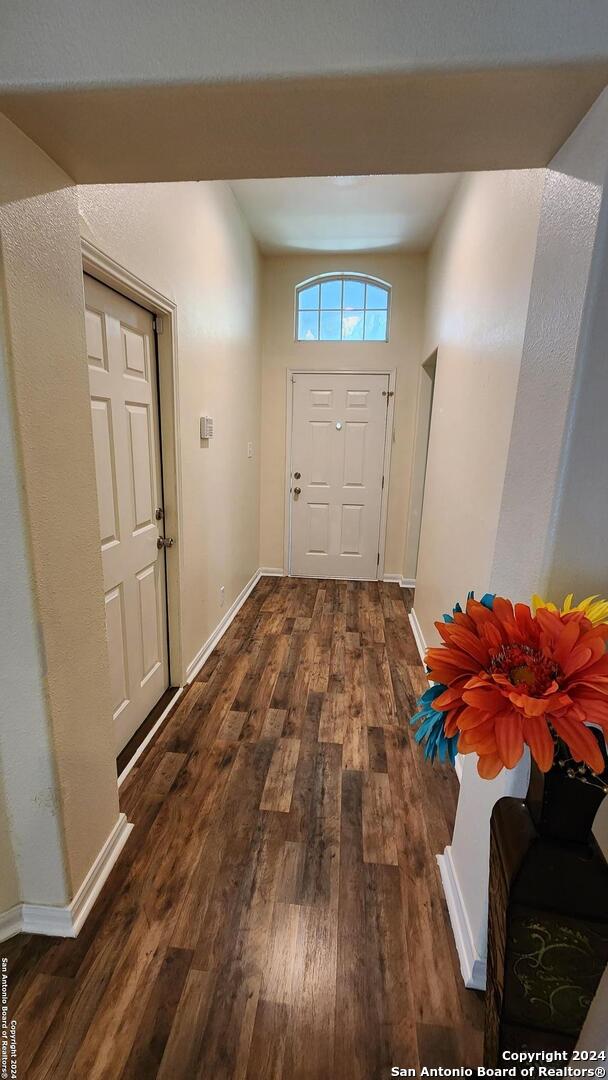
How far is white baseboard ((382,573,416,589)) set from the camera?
4367 mm

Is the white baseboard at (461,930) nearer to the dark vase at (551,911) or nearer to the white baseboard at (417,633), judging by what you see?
the dark vase at (551,911)

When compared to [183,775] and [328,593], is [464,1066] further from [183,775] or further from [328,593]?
[328,593]

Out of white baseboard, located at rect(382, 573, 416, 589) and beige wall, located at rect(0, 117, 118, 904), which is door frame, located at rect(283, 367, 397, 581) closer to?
white baseboard, located at rect(382, 573, 416, 589)

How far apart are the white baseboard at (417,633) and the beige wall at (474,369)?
95mm

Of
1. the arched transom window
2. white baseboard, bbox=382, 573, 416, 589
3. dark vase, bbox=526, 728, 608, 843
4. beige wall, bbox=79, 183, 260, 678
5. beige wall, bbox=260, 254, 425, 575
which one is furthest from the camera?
white baseboard, bbox=382, 573, 416, 589

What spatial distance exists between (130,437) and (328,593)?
2.59 m

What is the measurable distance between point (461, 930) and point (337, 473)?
353 centimetres

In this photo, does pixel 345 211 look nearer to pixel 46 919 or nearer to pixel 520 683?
pixel 520 683

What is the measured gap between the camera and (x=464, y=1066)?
104cm

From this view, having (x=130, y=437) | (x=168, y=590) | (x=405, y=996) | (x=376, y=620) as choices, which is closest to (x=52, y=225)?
(x=130, y=437)

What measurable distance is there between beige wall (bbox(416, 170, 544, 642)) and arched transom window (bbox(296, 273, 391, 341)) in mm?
942

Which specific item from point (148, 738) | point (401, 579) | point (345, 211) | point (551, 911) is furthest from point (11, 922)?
point (345, 211)

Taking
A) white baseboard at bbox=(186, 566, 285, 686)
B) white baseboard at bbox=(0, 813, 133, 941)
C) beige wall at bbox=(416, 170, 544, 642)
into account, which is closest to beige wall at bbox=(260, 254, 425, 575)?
white baseboard at bbox=(186, 566, 285, 686)

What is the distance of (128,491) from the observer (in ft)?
6.23
